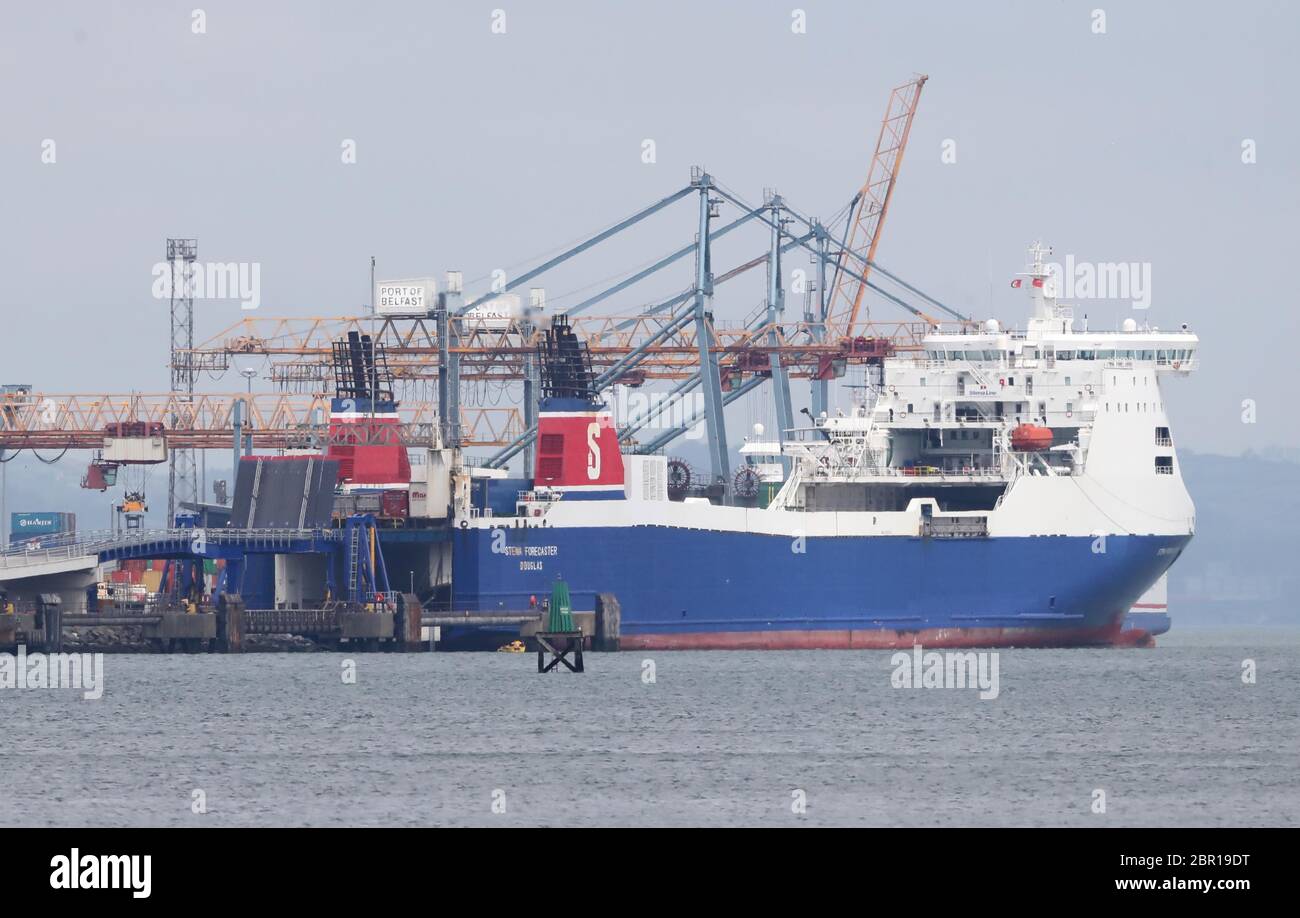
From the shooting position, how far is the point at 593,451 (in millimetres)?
78750

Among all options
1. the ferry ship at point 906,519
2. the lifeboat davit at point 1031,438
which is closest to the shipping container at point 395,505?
the ferry ship at point 906,519

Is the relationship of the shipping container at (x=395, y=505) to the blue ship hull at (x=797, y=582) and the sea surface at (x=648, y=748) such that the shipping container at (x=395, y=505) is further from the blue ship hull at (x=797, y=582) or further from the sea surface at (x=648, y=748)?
the sea surface at (x=648, y=748)

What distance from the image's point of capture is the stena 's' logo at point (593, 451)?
78562 mm

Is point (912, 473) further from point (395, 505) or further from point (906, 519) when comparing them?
point (395, 505)

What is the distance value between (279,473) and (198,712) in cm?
2456

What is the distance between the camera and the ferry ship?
3091 inches
